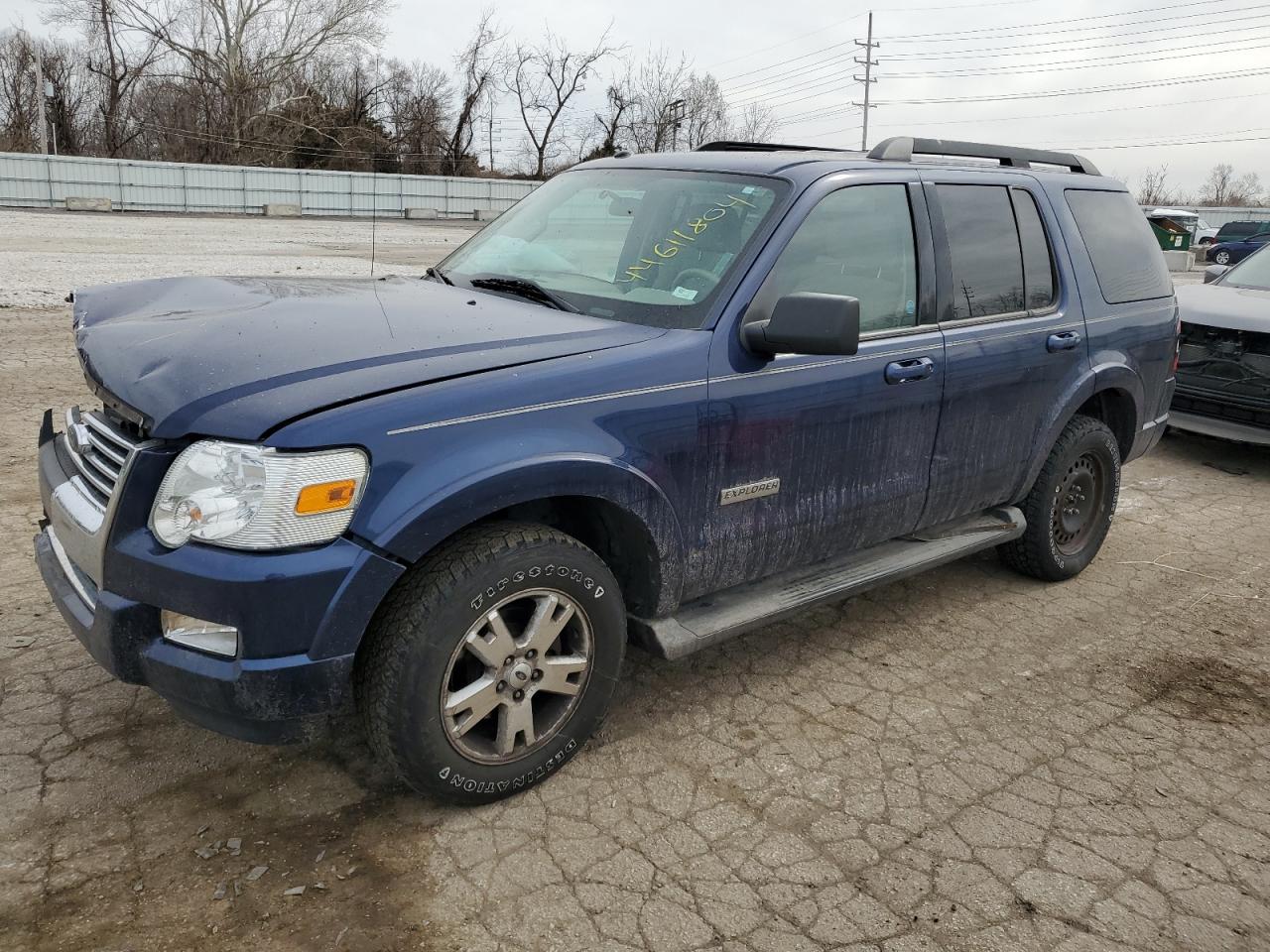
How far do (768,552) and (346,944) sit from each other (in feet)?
5.96

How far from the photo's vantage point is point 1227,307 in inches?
302

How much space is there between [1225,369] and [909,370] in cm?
494

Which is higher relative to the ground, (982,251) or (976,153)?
(976,153)

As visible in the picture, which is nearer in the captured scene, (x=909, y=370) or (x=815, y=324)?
Result: (x=815, y=324)

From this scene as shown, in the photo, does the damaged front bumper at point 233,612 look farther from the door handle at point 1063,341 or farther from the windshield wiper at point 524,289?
the door handle at point 1063,341

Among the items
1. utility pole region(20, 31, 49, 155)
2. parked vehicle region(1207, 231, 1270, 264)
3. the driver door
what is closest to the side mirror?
the driver door

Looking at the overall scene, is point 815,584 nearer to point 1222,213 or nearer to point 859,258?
point 859,258

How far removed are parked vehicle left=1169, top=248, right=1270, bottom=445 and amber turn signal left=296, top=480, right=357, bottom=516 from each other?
22.6ft

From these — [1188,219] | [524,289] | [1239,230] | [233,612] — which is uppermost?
[1188,219]

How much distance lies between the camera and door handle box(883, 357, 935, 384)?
375 cm

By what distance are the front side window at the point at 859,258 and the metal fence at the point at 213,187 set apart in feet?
92.0

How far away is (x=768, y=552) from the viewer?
3.58 metres

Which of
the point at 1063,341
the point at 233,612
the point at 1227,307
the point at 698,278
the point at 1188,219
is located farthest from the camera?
the point at 1188,219

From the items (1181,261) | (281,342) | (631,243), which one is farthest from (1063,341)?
(1181,261)
